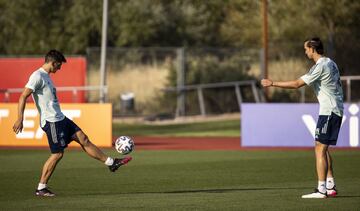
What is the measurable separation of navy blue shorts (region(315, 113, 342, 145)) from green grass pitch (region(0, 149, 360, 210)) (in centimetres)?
87

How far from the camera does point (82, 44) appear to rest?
5409 cm

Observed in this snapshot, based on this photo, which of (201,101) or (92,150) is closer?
(92,150)

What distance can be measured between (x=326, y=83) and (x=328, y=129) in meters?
0.67

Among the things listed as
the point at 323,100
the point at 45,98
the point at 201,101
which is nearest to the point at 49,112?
the point at 45,98

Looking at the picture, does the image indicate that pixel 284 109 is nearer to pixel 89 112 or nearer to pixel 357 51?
pixel 89 112

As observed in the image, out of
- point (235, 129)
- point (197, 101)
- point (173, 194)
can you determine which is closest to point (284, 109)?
point (235, 129)

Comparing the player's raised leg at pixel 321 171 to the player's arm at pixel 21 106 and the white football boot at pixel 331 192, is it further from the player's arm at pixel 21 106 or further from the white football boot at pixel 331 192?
the player's arm at pixel 21 106

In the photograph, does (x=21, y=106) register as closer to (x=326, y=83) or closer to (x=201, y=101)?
(x=326, y=83)

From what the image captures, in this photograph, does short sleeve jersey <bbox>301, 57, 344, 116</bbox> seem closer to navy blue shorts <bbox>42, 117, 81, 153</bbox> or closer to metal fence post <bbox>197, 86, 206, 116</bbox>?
navy blue shorts <bbox>42, 117, 81, 153</bbox>

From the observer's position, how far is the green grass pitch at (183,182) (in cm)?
1356

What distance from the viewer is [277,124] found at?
26.6m

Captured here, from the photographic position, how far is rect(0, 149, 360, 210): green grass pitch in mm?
13562

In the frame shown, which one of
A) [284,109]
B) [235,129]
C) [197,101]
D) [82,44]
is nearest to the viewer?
[284,109]

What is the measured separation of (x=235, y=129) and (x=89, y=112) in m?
10.8
